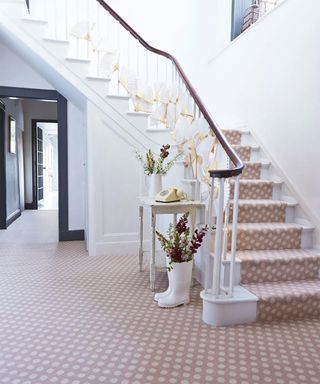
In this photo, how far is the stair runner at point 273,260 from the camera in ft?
7.45

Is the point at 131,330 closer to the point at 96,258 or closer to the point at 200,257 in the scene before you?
the point at 200,257

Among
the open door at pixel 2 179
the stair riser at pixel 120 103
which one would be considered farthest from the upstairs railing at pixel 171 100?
the open door at pixel 2 179

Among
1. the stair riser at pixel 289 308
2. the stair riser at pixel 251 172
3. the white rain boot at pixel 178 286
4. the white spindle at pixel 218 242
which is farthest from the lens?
the stair riser at pixel 251 172

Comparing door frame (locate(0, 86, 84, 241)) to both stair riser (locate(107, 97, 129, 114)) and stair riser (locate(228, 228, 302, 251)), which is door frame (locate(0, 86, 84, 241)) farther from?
stair riser (locate(228, 228, 302, 251))

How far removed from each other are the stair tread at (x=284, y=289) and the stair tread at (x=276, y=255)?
0.18 m

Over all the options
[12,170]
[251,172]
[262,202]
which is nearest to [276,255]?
[262,202]

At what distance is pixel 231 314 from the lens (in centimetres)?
218

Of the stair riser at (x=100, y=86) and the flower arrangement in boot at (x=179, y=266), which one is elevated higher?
the stair riser at (x=100, y=86)

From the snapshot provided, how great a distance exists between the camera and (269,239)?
282 centimetres

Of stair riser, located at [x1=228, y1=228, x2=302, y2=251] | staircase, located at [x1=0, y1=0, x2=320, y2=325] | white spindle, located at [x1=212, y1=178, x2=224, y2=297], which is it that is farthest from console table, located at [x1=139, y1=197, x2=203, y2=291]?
white spindle, located at [x1=212, y1=178, x2=224, y2=297]

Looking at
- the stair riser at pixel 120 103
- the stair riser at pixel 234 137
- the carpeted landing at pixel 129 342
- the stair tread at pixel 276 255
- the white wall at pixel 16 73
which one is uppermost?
the white wall at pixel 16 73

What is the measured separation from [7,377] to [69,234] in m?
3.03

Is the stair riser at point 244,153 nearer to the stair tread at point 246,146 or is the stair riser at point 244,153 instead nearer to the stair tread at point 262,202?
the stair tread at point 246,146

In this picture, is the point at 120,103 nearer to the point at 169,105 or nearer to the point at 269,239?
the point at 169,105
